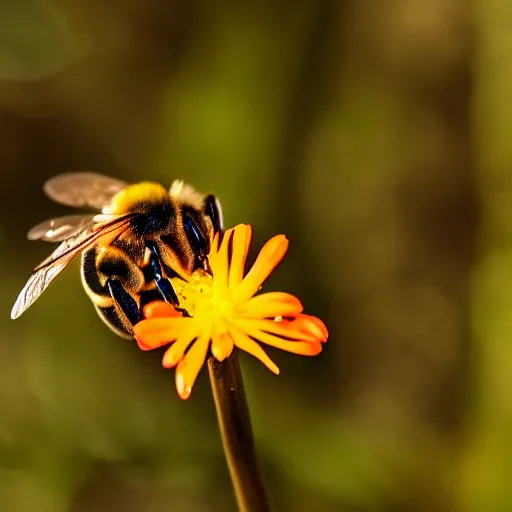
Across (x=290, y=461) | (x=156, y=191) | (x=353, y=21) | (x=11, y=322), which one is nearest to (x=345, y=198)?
(x=353, y=21)

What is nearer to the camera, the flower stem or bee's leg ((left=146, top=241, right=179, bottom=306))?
the flower stem

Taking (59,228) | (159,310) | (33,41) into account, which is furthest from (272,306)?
(33,41)

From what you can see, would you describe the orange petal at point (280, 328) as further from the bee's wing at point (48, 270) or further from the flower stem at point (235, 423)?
the bee's wing at point (48, 270)

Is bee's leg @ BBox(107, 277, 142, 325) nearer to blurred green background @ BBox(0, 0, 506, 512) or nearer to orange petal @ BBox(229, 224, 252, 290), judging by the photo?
orange petal @ BBox(229, 224, 252, 290)

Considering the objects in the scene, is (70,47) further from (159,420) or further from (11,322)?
(159,420)

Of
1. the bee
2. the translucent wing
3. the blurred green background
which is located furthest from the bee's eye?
the blurred green background

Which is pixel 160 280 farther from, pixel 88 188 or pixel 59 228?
pixel 88 188
